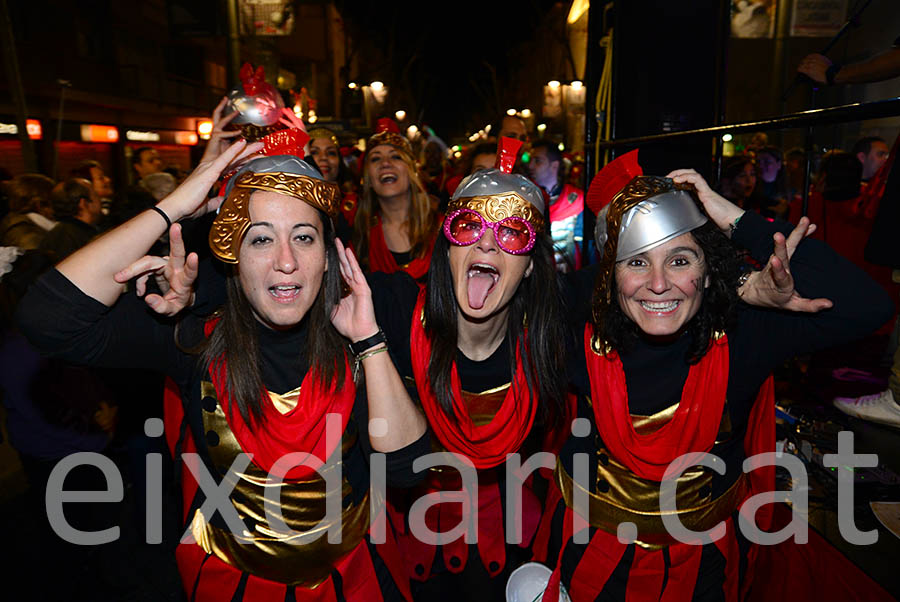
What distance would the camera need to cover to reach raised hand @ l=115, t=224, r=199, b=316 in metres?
1.80

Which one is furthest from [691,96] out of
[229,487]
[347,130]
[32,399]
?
[347,130]

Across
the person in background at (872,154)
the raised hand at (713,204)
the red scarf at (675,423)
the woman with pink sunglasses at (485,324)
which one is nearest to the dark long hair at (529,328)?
the woman with pink sunglasses at (485,324)

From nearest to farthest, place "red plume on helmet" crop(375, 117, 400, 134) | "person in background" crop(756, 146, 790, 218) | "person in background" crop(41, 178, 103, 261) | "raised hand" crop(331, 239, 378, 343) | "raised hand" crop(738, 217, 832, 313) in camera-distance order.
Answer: "raised hand" crop(738, 217, 832, 313), "raised hand" crop(331, 239, 378, 343), "person in background" crop(41, 178, 103, 261), "red plume on helmet" crop(375, 117, 400, 134), "person in background" crop(756, 146, 790, 218)

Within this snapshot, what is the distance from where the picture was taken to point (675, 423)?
203 centimetres

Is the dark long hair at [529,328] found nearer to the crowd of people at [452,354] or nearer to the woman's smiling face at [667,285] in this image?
the crowd of people at [452,354]

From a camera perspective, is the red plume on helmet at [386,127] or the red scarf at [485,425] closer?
the red scarf at [485,425]

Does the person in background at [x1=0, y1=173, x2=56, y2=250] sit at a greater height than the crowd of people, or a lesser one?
greater

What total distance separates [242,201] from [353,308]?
51cm

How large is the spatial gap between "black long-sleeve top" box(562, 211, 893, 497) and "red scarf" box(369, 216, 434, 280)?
2.13 m

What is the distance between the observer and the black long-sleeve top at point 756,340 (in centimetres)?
186

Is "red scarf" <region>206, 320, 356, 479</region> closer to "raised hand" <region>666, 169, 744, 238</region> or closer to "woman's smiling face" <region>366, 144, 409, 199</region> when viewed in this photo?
"raised hand" <region>666, 169, 744, 238</region>

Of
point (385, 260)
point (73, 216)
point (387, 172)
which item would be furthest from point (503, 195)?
point (73, 216)

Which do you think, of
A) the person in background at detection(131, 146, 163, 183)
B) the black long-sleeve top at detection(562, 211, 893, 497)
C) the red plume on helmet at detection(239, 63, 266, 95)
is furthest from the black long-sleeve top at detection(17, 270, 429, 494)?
the person in background at detection(131, 146, 163, 183)

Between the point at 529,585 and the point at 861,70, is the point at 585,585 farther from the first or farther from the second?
the point at 861,70
